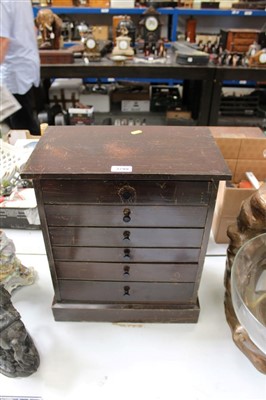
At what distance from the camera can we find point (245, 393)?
0.59 meters

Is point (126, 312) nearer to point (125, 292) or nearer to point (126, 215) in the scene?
point (125, 292)

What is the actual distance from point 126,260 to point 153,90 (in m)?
2.42

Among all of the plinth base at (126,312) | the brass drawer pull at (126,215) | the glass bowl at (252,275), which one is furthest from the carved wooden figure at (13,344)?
the glass bowl at (252,275)

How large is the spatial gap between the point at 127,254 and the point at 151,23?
2295 mm

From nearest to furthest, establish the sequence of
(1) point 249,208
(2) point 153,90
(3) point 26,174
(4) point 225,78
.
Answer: (3) point 26,174 → (1) point 249,208 → (4) point 225,78 → (2) point 153,90

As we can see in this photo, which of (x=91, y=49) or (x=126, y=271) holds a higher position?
(x=91, y=49)

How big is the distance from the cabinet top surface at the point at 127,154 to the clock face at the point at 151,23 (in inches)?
80.7

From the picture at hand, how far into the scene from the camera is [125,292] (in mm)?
716

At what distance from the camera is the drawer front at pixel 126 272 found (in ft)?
2.20

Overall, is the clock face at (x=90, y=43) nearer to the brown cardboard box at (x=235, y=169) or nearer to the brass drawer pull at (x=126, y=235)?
the brown cardboard box at (x=235, y=169)

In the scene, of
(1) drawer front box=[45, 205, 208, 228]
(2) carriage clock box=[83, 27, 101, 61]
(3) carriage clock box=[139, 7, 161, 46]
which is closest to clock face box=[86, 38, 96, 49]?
(2) carriage clock box=[83, 27, 101, 61]

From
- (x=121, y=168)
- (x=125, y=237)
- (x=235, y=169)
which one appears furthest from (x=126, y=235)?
(x=235, y=169)

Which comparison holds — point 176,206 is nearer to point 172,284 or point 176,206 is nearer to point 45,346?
point 172,284

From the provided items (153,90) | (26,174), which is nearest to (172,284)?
(26,174)
